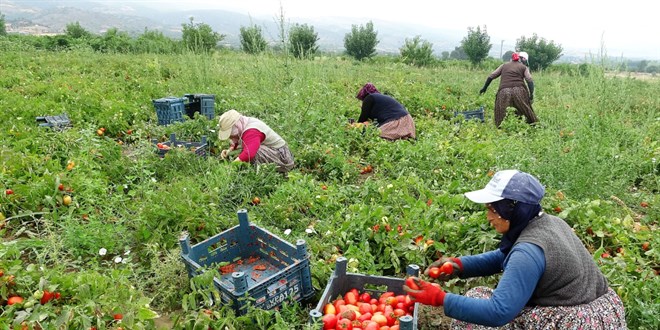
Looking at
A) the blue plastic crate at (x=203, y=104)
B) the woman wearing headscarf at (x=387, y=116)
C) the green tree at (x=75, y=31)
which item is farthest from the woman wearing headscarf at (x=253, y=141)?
the green tree at (x=75, y=31)

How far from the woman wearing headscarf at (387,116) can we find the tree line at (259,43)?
149 cm

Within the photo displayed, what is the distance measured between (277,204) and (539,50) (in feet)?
113

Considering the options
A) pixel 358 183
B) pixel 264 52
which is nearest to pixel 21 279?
pixel 358 183

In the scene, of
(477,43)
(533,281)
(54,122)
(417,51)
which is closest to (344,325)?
(533,281)

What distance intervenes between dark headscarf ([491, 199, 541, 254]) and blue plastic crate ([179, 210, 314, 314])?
123 centimetres

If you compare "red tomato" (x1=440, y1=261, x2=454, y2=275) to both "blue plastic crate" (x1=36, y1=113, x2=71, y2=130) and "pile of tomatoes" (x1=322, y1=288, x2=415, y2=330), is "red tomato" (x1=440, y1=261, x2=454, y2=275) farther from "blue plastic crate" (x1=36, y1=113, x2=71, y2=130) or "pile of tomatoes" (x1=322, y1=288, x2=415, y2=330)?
"blue plastic crate" (x1=36, y1=113, x2=71, y2=130)

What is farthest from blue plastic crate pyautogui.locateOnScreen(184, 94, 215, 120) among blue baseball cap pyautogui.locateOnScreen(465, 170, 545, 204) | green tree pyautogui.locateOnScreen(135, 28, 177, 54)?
green tree pyautogui.locateOnScreen(135, 28, 177, 54)

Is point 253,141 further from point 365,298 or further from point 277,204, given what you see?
point 365,298

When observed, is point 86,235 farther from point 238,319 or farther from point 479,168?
point 479,168

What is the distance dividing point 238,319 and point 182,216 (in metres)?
1.37

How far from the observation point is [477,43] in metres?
26.5

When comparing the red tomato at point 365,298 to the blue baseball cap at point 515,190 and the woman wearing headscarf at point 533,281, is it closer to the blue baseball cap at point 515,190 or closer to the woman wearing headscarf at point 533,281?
the woman wearing headscarf at point 533,281

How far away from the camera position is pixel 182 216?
350 cm

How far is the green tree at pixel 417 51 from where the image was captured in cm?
2215
